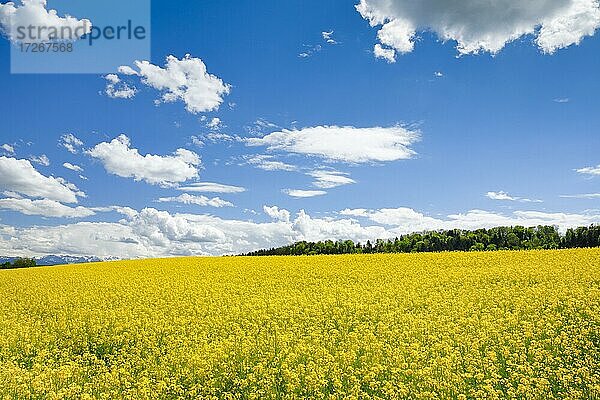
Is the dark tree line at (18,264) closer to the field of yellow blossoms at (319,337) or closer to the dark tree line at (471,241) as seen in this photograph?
the dark tree line at (471,241)

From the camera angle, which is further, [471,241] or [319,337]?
[471,241]

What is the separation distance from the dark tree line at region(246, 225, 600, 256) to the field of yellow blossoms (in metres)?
30.9

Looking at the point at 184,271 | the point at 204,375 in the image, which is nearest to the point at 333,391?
the point at 204,375

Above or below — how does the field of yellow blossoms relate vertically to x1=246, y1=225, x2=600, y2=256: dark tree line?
below

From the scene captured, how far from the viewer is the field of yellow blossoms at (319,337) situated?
9.34m

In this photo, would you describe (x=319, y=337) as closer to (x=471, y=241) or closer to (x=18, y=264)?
(x=471, y=241)

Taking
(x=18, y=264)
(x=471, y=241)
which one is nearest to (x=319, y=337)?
(x=471, y=241)

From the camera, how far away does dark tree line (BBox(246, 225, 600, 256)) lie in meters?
50.1

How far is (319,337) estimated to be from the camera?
39.2ft

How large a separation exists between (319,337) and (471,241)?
48007mm

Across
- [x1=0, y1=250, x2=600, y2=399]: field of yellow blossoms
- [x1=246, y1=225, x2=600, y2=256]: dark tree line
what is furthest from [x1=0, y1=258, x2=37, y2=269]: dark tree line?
[x1=0, y1=250, x2=600, y2=399]: field of yellow blossoms

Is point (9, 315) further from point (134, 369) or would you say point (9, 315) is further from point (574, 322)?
point (574, 322)

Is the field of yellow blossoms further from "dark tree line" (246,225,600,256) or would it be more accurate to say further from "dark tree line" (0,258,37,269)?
"dark tree line" (0,258,37,269)

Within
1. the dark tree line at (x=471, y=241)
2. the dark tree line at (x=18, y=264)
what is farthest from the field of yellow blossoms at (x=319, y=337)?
the dark tree line at (x=18, y=264)
